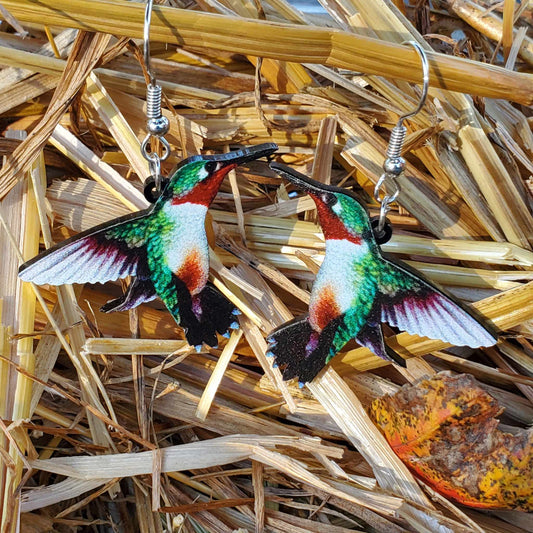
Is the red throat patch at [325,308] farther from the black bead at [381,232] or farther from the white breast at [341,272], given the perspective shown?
the black bead at [381,232]

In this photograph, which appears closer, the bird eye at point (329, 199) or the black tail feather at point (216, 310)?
the bird eye at point (329, 199)

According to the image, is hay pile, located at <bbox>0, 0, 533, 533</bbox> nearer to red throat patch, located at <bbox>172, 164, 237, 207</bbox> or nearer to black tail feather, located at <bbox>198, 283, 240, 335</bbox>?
black tail feather, located at <bbox>198, 283, 240, 335</bbox>

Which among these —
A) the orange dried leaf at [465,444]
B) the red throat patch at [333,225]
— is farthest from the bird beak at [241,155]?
the orange dried leaf at [465,444]

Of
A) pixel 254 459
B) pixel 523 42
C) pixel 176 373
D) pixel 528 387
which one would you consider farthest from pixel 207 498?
pixel 523 42

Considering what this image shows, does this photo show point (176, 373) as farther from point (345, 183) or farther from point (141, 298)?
point (345, 183)

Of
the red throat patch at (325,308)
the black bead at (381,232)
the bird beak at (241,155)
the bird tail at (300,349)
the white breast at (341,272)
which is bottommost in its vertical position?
the bird tail at (300,349)

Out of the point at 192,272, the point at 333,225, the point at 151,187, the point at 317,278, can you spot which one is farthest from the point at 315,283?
the point at 151,187
